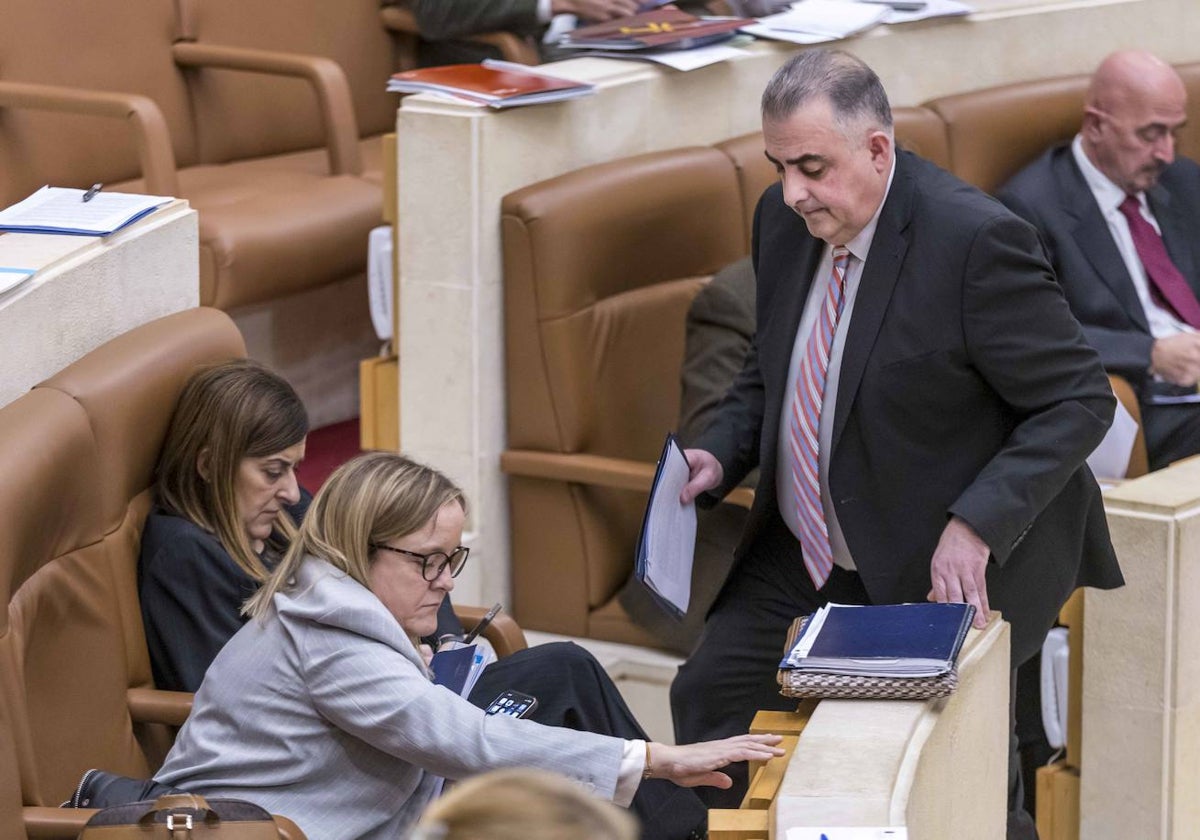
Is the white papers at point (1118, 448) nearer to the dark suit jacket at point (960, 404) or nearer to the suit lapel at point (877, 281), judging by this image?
the dark suit jacket at point (960, 404)

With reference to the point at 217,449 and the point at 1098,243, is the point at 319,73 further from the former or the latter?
the point at 217,449

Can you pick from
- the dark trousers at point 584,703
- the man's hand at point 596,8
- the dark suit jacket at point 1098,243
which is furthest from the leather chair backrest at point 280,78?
the dark trousers at point 584,703

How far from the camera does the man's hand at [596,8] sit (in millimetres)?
5008

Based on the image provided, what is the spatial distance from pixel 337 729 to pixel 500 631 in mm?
760

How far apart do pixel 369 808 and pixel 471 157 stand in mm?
1701

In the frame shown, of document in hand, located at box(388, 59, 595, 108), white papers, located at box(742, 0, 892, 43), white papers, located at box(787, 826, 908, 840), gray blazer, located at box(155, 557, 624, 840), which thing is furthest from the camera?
white papers, located at box(742, 0, 892, 43)

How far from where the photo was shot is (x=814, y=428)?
290 cm

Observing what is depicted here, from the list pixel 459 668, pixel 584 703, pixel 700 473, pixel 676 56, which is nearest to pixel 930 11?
pixel 676 56

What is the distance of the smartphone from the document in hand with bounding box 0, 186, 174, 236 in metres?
0.98

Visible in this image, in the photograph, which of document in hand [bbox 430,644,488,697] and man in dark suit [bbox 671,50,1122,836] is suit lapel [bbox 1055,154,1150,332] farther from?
document in hand [bbox 430,644,488,697]

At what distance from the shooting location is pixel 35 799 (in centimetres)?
252

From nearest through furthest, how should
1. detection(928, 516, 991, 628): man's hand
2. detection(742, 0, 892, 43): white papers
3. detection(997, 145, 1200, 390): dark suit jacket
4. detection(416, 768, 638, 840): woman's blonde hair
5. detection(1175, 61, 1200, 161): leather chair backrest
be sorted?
detection(416, 768, 638, 840): woman's blonde hair
detection(928, 516, 991, 628): man's hand
detection(997, 145, 1200, 390): dark suit jacket
detection(742, 0, 892, 43): white papers
detection(1175, 61, 1200, 161): leather chair backrest

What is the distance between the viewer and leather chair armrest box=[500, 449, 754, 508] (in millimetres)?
3828

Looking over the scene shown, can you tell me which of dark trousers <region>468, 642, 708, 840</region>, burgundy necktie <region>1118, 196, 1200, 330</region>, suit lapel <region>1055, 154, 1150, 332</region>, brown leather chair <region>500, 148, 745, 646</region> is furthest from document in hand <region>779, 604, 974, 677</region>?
burgundy necktie <region>1118, 196, 1200, 330</region>
